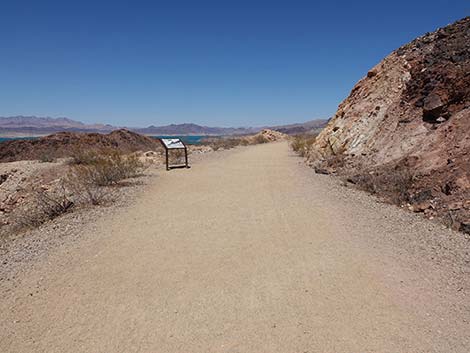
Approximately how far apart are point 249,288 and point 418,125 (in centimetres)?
888

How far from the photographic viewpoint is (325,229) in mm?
6277

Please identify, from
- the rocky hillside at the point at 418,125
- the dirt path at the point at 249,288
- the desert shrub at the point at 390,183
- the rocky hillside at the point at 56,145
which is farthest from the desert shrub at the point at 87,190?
the rocky hillside at the point at 56,145

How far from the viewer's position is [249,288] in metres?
4.16

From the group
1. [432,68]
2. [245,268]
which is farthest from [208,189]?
[432,68]

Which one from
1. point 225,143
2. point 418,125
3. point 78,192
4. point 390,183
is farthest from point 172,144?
point 225,143

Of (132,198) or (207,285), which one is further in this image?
(132,198)

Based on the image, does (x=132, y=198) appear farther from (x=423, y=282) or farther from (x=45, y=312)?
(x=423, y=282)

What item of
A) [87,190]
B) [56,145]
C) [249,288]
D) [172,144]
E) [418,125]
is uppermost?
[418,125]

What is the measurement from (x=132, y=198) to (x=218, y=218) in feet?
9.66

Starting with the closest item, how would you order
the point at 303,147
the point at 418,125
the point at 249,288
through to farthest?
the point at 249,288 < the point at 418,125 < the point at 303,147

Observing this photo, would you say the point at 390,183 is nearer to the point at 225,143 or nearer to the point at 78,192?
the point at 78,192

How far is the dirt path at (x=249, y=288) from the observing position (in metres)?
3.25

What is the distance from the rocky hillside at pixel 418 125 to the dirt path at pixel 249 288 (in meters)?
1.40

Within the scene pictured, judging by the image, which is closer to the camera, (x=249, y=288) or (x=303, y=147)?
(x=249, y=288)
